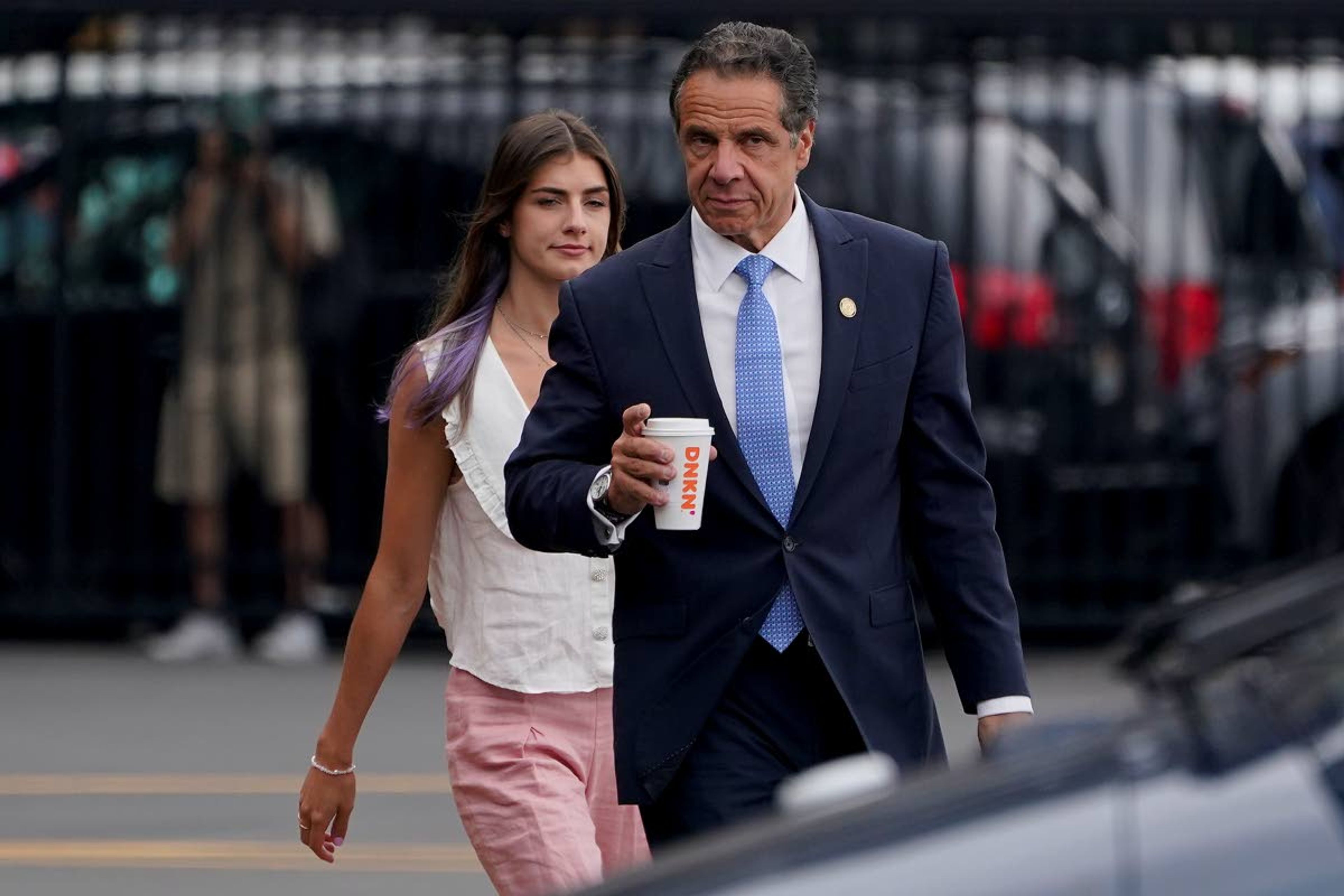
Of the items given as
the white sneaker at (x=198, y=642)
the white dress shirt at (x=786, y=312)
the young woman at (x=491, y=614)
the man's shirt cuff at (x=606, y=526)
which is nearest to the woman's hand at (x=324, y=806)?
the young woman at (x=491, y=614)

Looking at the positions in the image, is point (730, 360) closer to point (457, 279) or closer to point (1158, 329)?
Answer: point (457, 279)

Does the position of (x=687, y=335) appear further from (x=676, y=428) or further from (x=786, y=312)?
(x=676, y=428)

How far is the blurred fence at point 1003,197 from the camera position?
9914mm

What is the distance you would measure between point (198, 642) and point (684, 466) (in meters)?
6.93

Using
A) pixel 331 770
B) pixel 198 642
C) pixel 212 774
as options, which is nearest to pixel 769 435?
pixel 331 770

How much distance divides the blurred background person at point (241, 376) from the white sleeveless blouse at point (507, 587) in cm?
569

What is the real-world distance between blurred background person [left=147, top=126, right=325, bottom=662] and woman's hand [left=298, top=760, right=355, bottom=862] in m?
5.62

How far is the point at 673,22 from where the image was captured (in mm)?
10000

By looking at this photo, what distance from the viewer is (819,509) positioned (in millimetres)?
3846

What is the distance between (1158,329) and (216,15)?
3.66m

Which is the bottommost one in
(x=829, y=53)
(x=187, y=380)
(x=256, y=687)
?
(x=256, y=687)

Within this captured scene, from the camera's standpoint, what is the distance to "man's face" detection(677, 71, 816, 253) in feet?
12.7

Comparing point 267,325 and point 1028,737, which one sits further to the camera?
point 267,325

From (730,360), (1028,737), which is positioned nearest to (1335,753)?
(1028,737)
